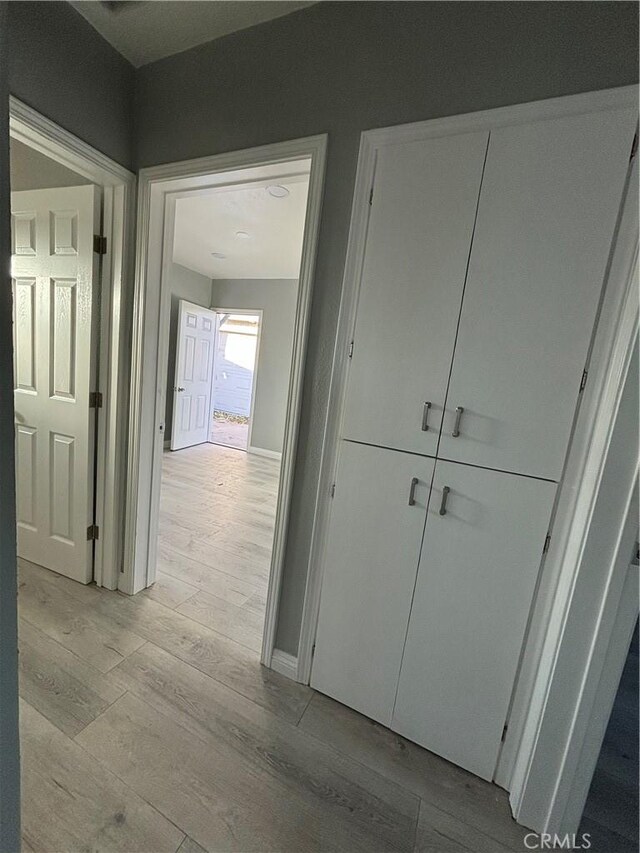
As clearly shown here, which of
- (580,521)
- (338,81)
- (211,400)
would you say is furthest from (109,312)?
(211,400)

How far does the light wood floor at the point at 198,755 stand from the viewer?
1.10m

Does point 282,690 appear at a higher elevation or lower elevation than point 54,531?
lower

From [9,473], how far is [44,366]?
1.81 meters

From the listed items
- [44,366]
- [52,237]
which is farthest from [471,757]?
[52,237]

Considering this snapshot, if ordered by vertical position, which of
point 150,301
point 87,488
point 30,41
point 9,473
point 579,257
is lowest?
point 87,488

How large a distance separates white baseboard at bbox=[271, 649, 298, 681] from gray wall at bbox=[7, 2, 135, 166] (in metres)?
2.40

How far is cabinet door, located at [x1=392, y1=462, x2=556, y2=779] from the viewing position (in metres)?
1.20

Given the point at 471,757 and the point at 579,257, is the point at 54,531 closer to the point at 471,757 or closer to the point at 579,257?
the point at 471,757

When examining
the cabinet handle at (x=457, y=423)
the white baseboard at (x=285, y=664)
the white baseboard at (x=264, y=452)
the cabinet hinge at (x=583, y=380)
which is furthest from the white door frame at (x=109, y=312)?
the white baseboard at (x=264, y=452)

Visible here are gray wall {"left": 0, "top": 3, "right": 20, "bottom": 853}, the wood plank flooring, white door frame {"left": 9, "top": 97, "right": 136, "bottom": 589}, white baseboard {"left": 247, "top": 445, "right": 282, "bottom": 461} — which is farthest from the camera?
white baseboard {"left": 247, "top": 445, "right": 282, "bottom": 461}

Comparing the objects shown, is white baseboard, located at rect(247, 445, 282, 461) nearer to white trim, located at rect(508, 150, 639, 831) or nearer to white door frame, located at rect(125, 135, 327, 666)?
white door frame, located at rect(125, 135, 327, 666)

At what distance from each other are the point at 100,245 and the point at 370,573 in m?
1.99

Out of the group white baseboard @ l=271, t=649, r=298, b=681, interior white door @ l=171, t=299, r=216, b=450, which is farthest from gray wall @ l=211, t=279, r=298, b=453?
white baseboard @ l=271, t=649, r=298, b=681

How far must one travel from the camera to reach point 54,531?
84.8 inches
